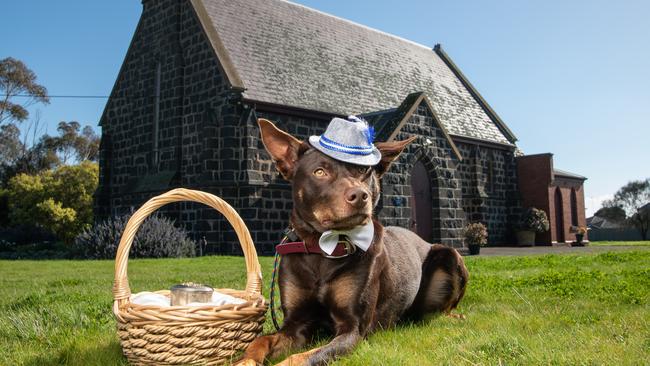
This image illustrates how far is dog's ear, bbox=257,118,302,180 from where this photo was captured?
3498 mm

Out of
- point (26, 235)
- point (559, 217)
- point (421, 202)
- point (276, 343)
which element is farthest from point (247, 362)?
point (559, 217)

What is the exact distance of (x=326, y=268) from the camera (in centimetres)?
342

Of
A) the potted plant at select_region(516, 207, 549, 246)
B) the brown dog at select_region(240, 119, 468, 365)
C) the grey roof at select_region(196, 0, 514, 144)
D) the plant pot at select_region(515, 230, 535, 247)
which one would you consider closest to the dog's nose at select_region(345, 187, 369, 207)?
the brown dog at select_region(240, 119, 468, 365)

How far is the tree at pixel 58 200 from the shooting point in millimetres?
29375

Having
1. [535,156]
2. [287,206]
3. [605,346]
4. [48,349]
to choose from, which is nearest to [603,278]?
[605,346]

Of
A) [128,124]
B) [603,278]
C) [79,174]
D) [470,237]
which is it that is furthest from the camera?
[79,174]

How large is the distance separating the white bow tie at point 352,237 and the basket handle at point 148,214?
2.03 feet

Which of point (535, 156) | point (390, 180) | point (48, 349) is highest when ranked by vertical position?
point (535, 156)

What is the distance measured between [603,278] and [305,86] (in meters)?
13.6

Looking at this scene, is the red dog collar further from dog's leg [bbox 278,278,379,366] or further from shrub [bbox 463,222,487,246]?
shrub [bbox 463,222,487,246]

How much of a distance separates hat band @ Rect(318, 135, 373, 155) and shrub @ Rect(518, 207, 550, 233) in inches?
1000

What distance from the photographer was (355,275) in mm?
3430

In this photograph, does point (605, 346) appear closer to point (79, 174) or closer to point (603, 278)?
point (603, 278)

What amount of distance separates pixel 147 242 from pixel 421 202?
882 cm
